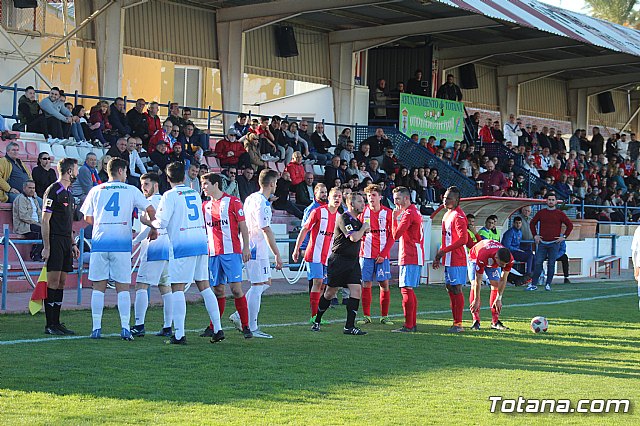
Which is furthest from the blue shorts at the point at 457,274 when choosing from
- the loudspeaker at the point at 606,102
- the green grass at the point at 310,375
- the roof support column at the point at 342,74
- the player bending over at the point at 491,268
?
the loudspeaker at the point at 606,102

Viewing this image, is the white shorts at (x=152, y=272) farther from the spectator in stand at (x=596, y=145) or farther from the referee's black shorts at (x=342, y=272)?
the spectator in stand at (x=596, y=145)

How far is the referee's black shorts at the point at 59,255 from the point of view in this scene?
12.1m

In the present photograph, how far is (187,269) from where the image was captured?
1134 centimetres

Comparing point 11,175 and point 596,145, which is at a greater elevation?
point 596,145

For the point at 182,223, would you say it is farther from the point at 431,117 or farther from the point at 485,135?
the point at 485,135

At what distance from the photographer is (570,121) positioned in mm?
44844

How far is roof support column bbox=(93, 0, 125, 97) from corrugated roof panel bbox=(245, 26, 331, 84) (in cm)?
529

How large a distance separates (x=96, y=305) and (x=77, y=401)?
3.68m

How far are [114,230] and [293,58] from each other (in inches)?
846

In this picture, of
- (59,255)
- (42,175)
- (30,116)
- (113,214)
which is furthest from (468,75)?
(113,214)

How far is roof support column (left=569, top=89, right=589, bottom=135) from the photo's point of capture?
147 feet

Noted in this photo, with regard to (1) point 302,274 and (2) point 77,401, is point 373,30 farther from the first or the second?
(2) point 77,401

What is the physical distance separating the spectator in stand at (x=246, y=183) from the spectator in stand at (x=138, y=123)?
7.26ft

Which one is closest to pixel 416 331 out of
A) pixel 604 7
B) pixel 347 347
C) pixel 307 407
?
pixel 347 347
